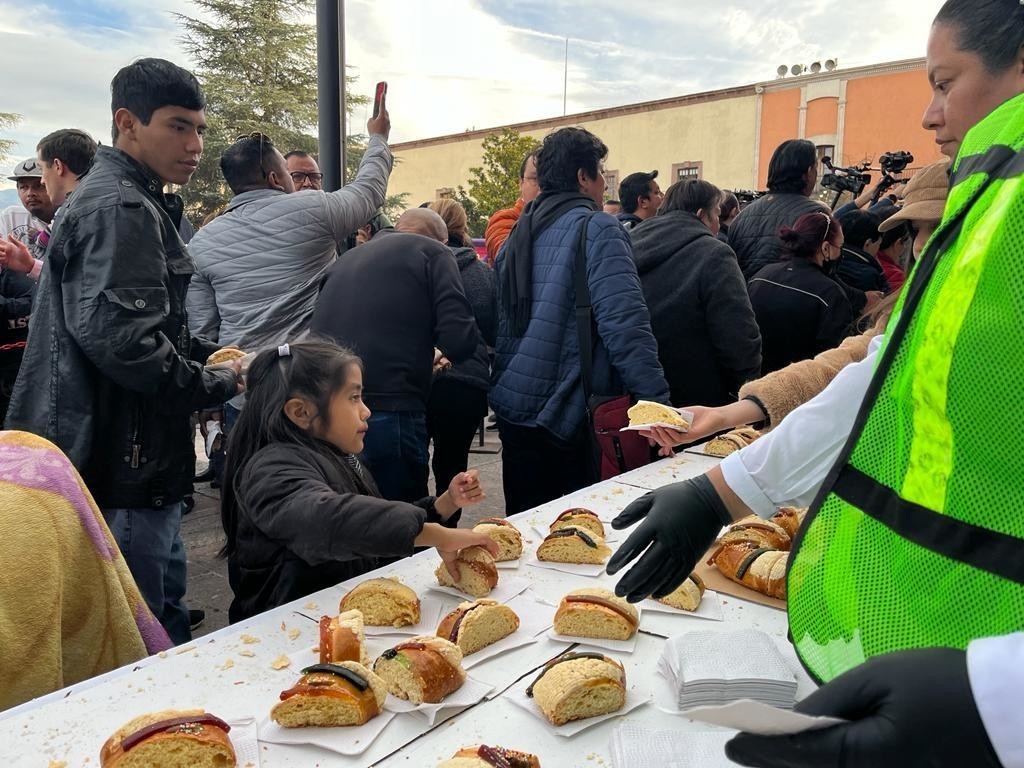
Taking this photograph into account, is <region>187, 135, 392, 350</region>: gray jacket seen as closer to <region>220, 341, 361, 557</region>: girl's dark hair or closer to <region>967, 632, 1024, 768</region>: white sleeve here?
<region>220, 341, 361, 557</region>: girl's dark hair

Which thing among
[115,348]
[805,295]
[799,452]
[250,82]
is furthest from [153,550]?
[250,82]

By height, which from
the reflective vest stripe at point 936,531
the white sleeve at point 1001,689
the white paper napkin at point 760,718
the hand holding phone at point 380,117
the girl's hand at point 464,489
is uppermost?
the hand holding phone at point 380,117

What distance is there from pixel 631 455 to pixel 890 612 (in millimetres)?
2206

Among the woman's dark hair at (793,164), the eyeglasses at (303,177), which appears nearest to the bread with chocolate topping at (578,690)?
the woman's dark hair at (793,164)

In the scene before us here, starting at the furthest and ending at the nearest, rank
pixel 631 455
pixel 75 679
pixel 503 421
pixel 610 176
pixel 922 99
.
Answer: pixel 610 176 → pixel 922 99 → pixel 503 421 → pixel 631 455 → pixel 75 679

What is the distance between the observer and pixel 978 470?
2.27ft

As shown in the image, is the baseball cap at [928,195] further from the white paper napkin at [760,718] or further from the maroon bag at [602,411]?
the white paper napkin at [760,718]

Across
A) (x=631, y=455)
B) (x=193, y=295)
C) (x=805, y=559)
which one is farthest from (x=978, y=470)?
(x=193, y=295)

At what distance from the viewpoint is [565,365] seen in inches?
124

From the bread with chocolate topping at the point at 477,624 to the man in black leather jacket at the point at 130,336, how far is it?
1.25m

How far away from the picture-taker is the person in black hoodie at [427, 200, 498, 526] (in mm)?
3711

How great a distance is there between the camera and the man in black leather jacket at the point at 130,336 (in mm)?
2148

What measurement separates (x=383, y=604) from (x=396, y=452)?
149cm

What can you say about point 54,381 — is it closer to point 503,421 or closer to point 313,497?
point 313,497
